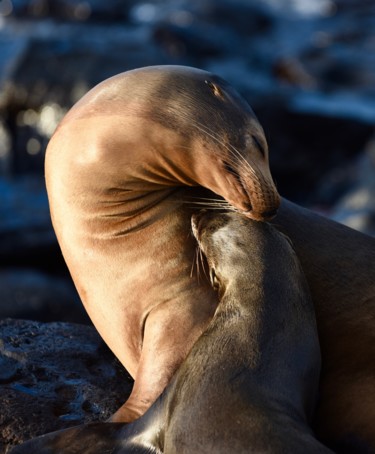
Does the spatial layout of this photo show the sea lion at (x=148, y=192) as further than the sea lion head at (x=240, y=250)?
Yes

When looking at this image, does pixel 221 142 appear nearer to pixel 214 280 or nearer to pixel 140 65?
pixel 214 280

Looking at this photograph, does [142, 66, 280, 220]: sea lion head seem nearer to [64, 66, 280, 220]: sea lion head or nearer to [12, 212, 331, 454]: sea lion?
[64, 66, 280, 220]: sea lion head

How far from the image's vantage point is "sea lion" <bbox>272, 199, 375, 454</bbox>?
4773mm

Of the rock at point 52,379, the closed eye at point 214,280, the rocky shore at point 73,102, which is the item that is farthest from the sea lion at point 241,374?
the rocky shore at point 73,102

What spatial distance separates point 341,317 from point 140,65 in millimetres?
11756

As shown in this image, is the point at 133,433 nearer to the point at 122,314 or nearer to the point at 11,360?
the point at 122,314

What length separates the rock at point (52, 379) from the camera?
201 inches

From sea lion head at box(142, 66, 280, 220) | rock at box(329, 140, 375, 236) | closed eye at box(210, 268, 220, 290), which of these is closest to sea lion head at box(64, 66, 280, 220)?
sea lion head at box(142, 66, 280, 220)

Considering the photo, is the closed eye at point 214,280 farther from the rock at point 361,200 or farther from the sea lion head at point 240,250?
the rock at point 361,200

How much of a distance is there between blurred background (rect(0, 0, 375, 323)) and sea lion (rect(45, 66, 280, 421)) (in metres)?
5.61

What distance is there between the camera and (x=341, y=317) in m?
5.06

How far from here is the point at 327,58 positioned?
2573cm

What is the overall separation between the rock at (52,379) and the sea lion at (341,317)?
118 centimetres

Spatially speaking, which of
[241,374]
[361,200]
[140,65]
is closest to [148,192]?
[241,374]
